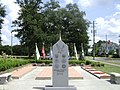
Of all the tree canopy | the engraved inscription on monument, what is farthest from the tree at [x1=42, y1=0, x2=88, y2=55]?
the engraved inscription on monument

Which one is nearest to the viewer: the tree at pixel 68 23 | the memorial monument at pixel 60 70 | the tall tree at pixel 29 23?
the memorial monument at pixel 60 70

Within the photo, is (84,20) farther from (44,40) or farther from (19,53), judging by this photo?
(19,53)

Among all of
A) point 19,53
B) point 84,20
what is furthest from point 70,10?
point 19,53

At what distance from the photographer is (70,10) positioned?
83.8 m

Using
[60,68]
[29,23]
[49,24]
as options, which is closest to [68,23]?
[49,24]

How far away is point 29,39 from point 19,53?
48.1 meters

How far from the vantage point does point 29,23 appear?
6906 centimetres

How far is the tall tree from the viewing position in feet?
228

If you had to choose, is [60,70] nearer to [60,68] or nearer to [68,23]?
[60,68]

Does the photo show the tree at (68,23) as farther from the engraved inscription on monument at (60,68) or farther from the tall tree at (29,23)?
the engraved inscription on monument at (60,68)

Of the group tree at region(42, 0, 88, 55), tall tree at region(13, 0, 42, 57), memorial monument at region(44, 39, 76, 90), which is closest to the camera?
memorial monument at region(44, 39, 76, 90)

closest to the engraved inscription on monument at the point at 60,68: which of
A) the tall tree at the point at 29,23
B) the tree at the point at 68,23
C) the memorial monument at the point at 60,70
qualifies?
the memorial monument at the point at 60,70

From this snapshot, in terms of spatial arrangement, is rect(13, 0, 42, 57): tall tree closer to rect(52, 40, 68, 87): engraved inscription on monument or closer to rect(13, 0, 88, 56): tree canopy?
rect(13, 0, 88, 56): tree canopy

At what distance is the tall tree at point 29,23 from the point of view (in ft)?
228
